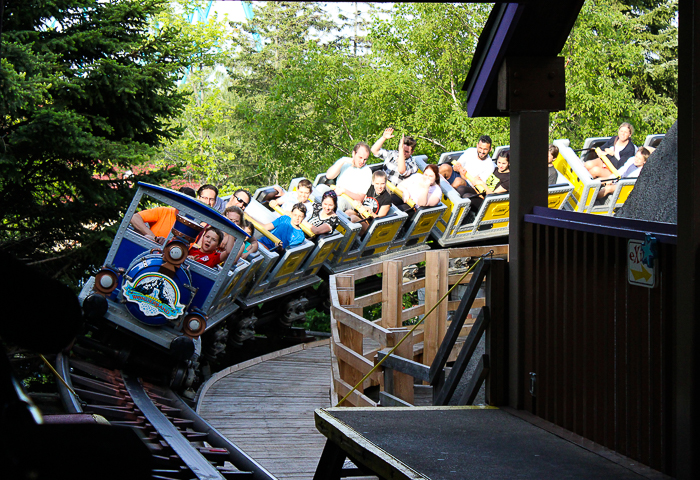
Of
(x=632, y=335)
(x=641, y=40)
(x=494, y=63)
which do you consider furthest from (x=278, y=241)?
(x=641, y=40)

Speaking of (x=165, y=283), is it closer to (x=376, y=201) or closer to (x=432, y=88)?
(x=376, y=201)

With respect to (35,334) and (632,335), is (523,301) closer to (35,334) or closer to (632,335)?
(632,335)

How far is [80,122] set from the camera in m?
8.74

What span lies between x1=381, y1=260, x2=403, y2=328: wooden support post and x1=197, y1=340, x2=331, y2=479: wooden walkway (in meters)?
1.13

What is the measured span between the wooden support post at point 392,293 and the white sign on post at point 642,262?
3.40 m

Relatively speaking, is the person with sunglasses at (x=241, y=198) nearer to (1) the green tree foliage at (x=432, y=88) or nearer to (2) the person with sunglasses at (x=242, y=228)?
(2) the person with sunglasses at (x=242, y=228)

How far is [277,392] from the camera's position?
7.55 meters

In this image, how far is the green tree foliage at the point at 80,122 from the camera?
8.55 m

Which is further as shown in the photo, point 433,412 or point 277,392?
point 277,392

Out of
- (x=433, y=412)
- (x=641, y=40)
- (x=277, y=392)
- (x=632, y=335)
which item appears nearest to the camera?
(x=632, y=335)

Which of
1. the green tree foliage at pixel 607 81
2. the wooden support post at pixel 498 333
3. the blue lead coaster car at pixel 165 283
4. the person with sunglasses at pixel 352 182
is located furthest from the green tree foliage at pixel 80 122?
the green tree foliage at pixel 607 81

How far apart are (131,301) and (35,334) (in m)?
5.57

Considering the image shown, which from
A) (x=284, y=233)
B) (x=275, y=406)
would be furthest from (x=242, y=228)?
(x=275, y=406)

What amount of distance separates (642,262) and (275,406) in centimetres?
507
